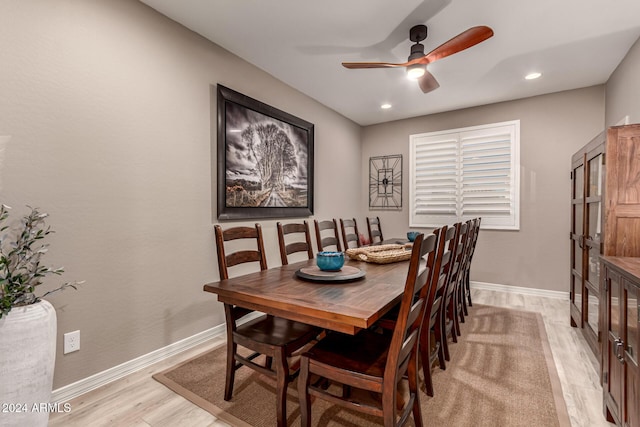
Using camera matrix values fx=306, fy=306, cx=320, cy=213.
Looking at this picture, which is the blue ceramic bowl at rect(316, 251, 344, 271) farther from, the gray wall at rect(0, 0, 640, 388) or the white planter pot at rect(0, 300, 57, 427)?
the white planter pot at rect(0, 300, 57, 427)

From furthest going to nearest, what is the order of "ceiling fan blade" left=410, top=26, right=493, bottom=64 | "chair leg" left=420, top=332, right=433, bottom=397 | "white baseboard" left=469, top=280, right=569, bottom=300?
"white baseboard" left=469, top=280, right=569, bottom=300 → "ceiling fan blade" left=410, top=26, right=493, bottom=64 → "chair leg" left=420, top=332, right=433, bottom=397

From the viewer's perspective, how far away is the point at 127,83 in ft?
7.04

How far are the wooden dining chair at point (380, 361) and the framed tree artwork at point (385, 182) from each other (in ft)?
12.0

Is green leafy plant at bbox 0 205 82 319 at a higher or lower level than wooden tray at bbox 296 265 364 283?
higher

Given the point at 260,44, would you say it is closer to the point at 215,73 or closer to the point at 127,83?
the point at 215,73

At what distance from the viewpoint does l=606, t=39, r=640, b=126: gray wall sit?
8.68 feet

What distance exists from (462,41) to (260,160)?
204cm

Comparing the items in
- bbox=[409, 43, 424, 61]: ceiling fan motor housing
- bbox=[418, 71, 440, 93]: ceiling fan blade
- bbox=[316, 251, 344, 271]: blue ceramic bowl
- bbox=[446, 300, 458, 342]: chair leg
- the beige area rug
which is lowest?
the beige area rug

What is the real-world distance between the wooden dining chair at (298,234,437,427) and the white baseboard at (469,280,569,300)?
331 cm

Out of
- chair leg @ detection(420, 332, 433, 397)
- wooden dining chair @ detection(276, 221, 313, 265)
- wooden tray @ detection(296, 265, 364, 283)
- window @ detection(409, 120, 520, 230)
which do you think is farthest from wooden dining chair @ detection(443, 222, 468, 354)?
window @ detection(409, 120, 520, 230)

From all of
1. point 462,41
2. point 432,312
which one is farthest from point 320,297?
point 462,41

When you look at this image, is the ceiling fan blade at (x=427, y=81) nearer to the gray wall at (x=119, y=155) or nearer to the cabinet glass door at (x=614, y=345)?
the gray wall at (x=119, y=155)

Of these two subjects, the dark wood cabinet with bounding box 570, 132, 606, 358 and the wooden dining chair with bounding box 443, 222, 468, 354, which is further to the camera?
the wooden dining chair with bounding box 443, 222, 468, 354

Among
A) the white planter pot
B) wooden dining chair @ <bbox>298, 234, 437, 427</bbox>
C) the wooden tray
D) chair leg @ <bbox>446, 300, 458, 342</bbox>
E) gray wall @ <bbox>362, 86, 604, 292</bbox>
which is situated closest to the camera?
wooden dining chair @ <bbox>298, 234, 437, 427</bbox>
